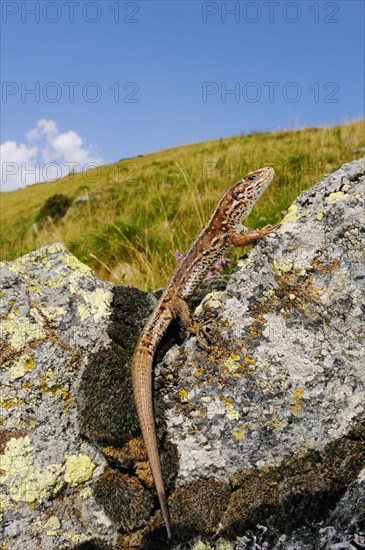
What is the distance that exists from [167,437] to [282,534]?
0.76 m

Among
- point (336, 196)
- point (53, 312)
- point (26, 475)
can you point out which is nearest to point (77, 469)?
point (26, 475)

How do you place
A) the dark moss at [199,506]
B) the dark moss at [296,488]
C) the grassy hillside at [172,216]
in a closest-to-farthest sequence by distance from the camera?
the dark moss at [296,488]
the dark moss at [199,506]
the grassy hillside at [172,216]

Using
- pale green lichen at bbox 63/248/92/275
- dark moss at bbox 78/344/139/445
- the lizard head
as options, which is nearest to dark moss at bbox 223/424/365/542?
dark moss at bbox 78/344/139/445

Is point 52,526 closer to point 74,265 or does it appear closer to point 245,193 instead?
point 74,265

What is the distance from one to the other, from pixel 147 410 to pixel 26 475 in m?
0.77

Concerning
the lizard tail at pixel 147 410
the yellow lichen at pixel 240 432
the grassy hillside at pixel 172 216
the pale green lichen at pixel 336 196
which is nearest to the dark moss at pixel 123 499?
the lizard tail at pixel 147 410

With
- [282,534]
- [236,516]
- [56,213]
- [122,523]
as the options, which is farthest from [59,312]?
[56,213]

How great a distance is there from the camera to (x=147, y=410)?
2.59m

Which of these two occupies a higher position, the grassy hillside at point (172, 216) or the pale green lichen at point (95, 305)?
the pale green lichen at point (95, 305)

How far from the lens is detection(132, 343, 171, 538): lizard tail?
8.22 feet

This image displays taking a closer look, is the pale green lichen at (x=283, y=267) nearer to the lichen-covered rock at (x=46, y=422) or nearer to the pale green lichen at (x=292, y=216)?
the pale green lichen at (x=292, y=216)

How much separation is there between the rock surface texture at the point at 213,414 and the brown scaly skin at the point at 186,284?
0.12 m

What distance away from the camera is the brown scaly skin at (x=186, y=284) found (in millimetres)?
2568

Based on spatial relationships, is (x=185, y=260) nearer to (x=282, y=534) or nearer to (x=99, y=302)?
(x=99, y=302)
